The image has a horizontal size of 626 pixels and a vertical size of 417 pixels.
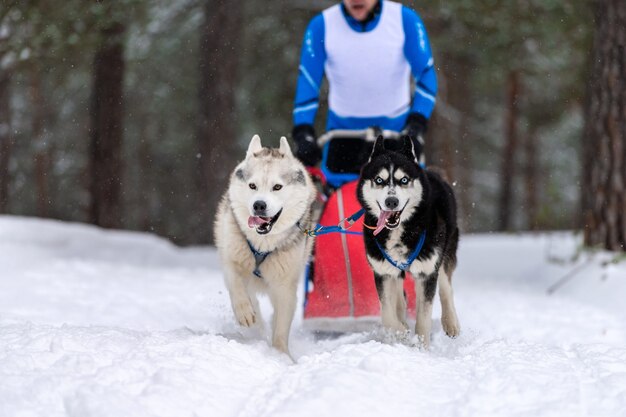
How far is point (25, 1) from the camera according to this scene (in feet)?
29.9

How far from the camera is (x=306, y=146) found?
524 centimetres

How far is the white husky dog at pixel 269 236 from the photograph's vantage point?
447 cm

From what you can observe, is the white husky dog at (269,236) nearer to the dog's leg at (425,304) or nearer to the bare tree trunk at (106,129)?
the dog's leg at (425,304)

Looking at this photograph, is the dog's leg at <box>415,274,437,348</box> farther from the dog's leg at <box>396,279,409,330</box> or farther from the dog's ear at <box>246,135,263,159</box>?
the dog's ear at <box>246,135,263,159</box>

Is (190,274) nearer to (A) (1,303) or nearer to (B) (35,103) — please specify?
(A) (1,303)

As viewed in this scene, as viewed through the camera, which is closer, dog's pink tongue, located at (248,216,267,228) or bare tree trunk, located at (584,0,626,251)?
dog's pink tongue, located at (248,216,267,228)

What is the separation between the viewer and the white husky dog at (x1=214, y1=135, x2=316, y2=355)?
4.47m

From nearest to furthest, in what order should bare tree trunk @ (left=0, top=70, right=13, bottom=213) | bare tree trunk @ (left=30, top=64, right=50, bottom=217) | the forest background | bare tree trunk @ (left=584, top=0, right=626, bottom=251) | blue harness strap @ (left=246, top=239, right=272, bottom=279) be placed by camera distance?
1. blue harness strap @ (left=246, top=239, right=272, bottom=279)
2. bare tree trunk @ (left=584, top=0, right=626, bottom=251)
3. the forest background
4. bare tree trunk @ (left=0, top=70, right=13, bottom=213)
5. bare tree trunk @ (left=30, top=64, right=50, bottom=217)

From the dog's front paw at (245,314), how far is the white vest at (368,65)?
1.74 metres

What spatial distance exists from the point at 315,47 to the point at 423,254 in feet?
6.18

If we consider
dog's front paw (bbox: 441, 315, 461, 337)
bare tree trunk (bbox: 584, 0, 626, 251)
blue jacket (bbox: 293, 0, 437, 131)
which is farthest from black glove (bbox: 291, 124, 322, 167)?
bare tree trunk (bbox: 584, 0, 626, 251)

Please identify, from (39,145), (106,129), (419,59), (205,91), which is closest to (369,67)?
(419,59)

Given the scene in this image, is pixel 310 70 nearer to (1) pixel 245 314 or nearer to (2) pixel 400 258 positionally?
(2) pixel 400 258

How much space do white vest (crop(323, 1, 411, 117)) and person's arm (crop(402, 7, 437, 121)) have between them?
6 cm
